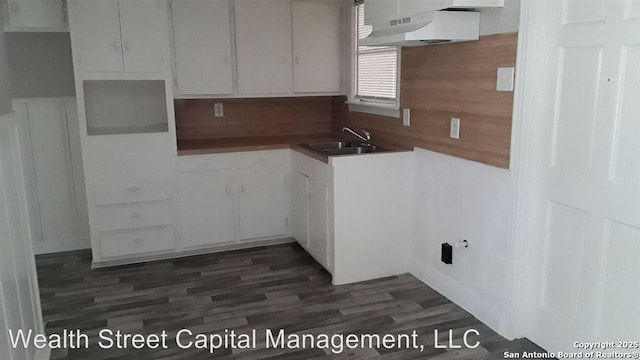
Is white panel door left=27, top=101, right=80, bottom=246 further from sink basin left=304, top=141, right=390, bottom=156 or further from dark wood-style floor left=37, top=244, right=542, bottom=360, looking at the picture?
sink basin left=304, top=141, right=390, bottom=156

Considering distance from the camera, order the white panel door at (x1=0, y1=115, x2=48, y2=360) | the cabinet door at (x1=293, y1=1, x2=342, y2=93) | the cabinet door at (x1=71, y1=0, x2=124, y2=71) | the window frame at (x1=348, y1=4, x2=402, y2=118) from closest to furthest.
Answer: the white panel door at (x1=0, y1=115, x2=48, y2=360) < the cabinet door at (x1=71, y1=0, x2=124, y2=71) < the window frame at (x1=348, y1=4, x2=402, y2=118) < the cabinet door at (x1=293, y1=1, x2=342, y2=93)

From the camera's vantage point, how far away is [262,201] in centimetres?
427

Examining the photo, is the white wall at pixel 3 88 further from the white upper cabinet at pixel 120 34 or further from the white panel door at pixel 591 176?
the white panel door at pixel 591 176

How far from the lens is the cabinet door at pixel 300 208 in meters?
4.02

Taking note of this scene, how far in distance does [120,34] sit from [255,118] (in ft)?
4.84

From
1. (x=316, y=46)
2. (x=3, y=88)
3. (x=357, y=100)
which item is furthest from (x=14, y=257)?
(x=316, y=46)

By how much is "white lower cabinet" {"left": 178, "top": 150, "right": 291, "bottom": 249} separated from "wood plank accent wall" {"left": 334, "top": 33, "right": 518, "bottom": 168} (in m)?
1.09

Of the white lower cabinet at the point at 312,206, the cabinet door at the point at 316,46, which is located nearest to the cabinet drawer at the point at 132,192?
the white lower cabinet at the point at 312,206

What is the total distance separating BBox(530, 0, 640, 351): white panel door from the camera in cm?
214

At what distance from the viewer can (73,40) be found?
3602 millimetres

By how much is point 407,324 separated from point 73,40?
304cm

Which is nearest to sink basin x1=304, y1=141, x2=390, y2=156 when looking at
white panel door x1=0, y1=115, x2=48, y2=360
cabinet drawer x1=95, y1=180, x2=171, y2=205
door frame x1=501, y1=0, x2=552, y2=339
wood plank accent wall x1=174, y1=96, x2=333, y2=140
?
wood plank accent wall x1=174, y1=96, x2=333, y2=140

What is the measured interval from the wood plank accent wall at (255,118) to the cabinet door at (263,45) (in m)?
0.43

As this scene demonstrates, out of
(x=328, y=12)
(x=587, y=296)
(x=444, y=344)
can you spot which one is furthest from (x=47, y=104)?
(x=587, y=296)
